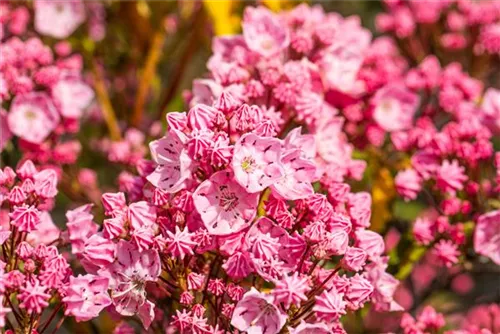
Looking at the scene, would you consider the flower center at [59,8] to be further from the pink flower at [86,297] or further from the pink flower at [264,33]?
the pink flower at [86,297]

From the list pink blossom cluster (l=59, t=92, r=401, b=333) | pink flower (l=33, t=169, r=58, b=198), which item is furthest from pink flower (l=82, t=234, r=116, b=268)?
pink flower (l=33, t=169, r=58, b=198)

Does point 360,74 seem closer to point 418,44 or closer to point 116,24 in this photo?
point 418,44

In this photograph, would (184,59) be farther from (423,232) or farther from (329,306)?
(329,306)

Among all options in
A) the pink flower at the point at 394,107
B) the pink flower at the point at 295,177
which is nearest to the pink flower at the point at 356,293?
the pink flower at the point at 295,177

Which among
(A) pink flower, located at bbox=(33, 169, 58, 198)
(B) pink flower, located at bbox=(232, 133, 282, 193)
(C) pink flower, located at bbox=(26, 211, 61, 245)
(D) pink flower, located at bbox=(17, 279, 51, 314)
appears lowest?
(C) pink flower, located at bbox=(26, 211, 61, 245)

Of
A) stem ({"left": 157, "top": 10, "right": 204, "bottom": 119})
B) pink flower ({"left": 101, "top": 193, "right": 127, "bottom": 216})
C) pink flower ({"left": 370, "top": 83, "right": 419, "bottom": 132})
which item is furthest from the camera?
stem ({"left": 157, "top": 10, "right": 204, "bottom": 119})

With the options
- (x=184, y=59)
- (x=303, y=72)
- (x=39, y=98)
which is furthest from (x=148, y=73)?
(x=303, y=72)

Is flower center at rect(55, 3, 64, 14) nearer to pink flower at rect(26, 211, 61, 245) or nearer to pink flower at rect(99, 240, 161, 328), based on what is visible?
pink flower at rect(26, 211, 61, 245)
